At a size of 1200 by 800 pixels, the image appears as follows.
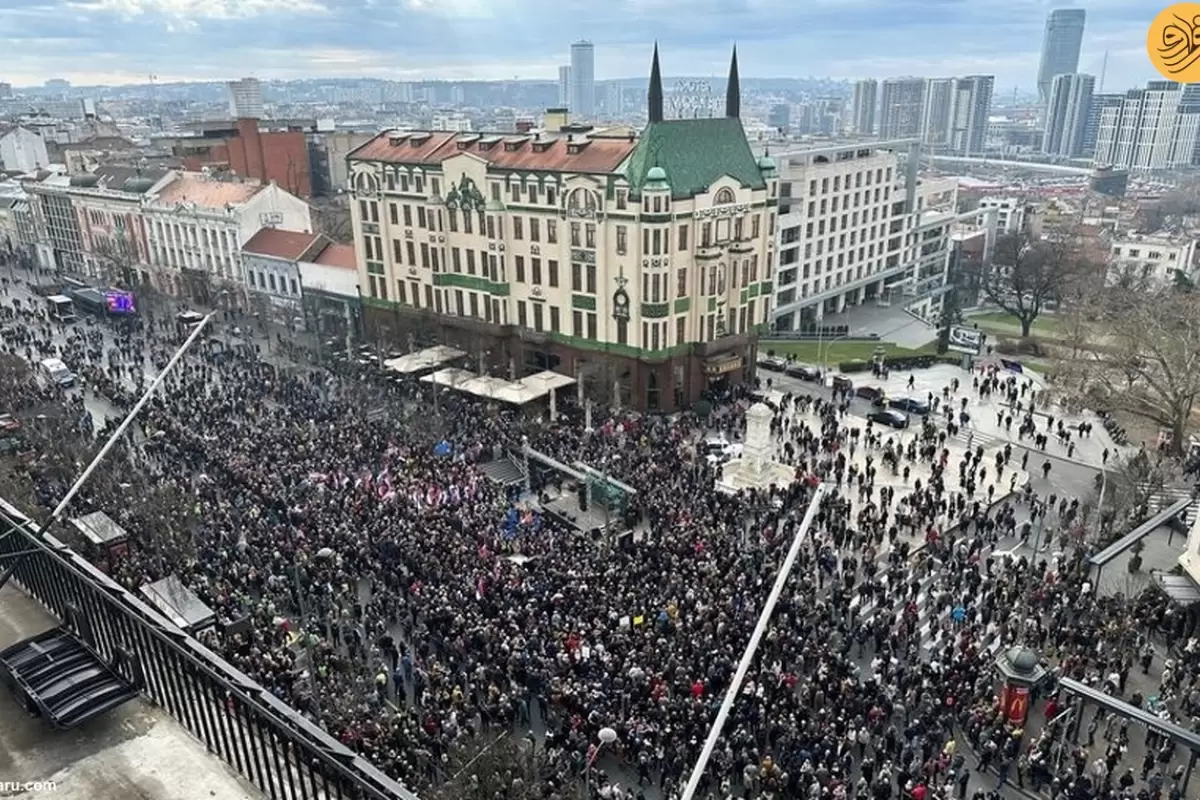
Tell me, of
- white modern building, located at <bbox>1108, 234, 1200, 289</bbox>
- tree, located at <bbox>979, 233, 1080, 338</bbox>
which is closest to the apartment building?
tree, located at <bbox>979, 233, 1080, 338</bbox>

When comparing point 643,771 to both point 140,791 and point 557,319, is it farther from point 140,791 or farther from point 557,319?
point 557,319

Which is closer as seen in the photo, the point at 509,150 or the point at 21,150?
the point at 509,150

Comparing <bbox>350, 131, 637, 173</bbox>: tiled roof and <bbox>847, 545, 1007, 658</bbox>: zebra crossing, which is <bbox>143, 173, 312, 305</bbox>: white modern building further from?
<bbox>847, 545, 1007, 658</bbox>: zebra crossing

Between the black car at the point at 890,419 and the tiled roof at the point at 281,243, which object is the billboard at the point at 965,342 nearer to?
the black car at the point at 890,419

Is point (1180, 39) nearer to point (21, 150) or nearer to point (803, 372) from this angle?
point (803, 372)

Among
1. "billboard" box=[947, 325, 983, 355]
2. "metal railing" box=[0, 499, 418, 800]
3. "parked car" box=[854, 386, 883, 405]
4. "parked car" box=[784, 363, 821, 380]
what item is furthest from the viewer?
"billboard" box=[947, 325, 983, 355]

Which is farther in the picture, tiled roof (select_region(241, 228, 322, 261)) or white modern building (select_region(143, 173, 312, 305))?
white modern building (select_region(143, 173, 312, 305))

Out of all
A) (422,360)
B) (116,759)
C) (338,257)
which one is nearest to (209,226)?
(338,257)
